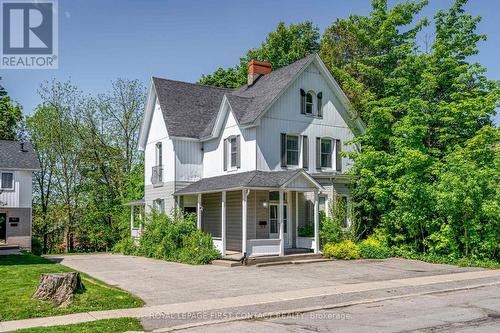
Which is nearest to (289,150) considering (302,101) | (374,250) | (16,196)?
(302,101)

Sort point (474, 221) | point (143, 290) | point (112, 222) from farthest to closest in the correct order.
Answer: point (112, 222) → point (474, 221) → point (143, 290)

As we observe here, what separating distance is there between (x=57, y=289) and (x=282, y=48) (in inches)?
1347

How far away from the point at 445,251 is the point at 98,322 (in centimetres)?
1733

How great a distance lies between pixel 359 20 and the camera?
29438 millimetres

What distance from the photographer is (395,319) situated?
10.5 metres

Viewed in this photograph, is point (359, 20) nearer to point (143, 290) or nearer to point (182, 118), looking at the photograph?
point (182, 118)

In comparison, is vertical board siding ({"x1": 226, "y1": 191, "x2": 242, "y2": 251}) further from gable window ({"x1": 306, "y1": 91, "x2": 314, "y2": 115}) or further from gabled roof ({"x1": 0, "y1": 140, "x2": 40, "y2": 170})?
gabled roof ({"x1": 0, "y1": 140, "x2": 40, "y2": 170})

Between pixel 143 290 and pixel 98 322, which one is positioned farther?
pixel 143 290

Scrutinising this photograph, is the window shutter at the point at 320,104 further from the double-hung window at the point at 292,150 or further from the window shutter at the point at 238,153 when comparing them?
the window shutter at the point at 238,153

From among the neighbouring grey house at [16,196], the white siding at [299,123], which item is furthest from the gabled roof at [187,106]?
the neighbouring grey house at [16,196]

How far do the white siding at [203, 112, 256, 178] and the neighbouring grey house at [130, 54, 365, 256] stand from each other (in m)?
0.05

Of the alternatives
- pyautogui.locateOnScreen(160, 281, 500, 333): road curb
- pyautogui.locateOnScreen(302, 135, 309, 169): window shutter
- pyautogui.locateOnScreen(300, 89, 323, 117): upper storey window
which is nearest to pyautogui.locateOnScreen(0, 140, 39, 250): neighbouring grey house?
pyautogui.locateOnScreen(302, 135, 309, 169): window shutter

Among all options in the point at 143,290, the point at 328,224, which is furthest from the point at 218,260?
the point at 143,290

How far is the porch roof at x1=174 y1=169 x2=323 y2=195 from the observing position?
22.2 m
